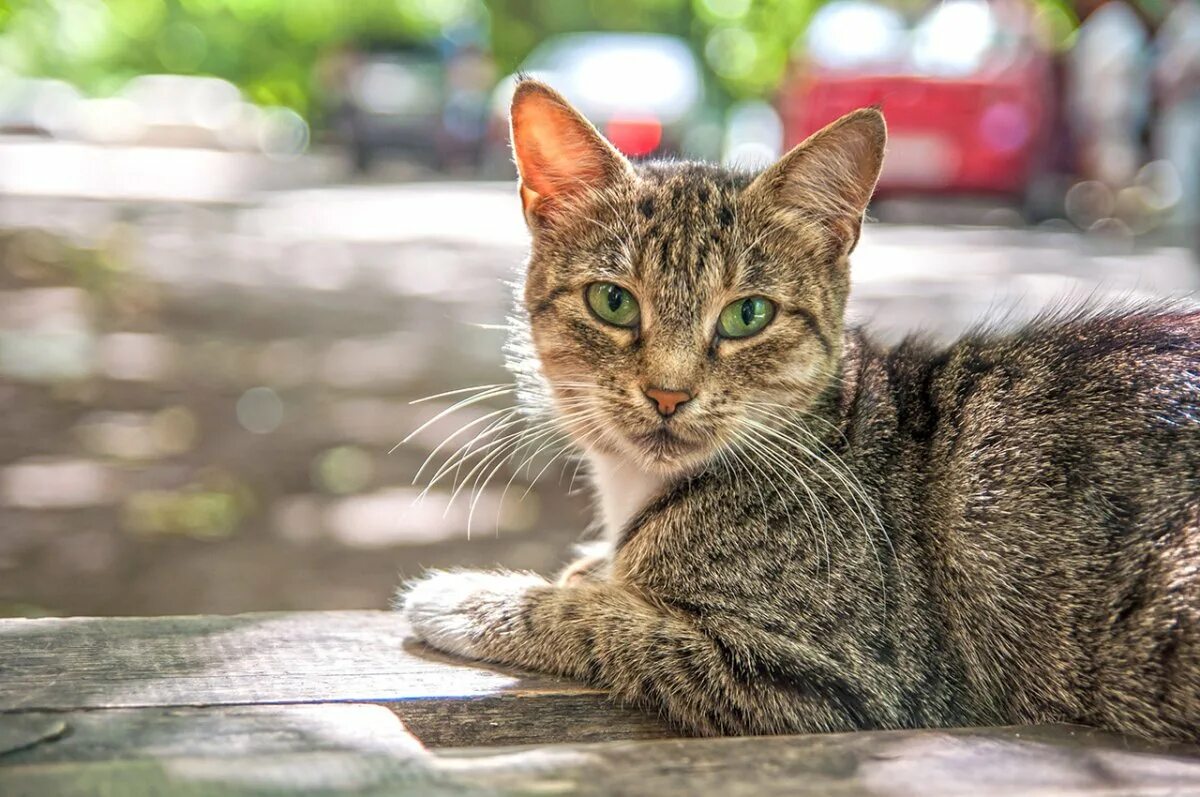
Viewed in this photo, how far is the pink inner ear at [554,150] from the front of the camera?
11.4 ft

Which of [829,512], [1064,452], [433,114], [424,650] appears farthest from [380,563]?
[433,114]

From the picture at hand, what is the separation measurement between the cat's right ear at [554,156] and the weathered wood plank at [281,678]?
1.28 metres

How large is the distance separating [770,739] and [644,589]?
81cm

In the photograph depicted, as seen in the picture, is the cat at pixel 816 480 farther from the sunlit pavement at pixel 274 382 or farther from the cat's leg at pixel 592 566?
the sunlit pavement at pixel 274 382

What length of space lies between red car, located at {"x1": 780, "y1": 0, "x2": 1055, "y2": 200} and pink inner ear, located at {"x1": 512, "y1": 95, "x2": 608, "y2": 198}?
1061cm

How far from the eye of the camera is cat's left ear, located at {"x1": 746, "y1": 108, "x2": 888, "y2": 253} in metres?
3.28

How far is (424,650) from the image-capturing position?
120 inches

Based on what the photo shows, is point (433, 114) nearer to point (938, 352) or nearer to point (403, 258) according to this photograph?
point (403, 258)

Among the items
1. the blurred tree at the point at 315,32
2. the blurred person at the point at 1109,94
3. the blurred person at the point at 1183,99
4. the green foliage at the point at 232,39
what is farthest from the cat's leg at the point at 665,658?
the green foliage at the point at 232,39

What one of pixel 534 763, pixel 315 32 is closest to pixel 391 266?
pixel 534 763

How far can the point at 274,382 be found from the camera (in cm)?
855

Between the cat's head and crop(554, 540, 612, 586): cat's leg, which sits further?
crop(554, 540, 612, 586): cat's leg

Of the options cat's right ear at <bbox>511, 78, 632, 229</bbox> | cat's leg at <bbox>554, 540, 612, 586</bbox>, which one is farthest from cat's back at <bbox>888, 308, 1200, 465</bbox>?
cat's right ear at <bbox>511, 78, 632, 229</bbox>

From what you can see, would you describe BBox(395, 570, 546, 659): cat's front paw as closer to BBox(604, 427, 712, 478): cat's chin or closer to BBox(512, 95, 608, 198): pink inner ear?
BBox(604, 427, 712, 478): cat's chin
